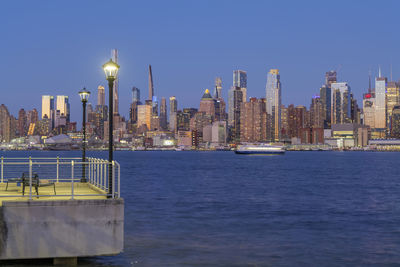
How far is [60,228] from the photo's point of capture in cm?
1562

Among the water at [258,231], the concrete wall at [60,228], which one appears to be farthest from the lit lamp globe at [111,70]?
the water at [258,231]

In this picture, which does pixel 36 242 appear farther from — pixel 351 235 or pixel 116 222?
pixel 351 235

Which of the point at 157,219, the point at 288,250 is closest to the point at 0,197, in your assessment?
the point at 288,250

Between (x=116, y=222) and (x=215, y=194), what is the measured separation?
3735 cm

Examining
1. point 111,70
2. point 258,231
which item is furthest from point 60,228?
point 258,231

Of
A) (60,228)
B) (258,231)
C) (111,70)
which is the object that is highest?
(111,70)

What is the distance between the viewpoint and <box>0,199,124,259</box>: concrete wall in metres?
15.4

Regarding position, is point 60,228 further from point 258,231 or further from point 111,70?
point 258,231

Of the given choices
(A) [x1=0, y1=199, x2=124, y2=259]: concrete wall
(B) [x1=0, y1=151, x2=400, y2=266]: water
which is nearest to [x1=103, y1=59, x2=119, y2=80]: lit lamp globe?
(A) [x1=0, y1=199, x2=124, y2=259]: concrete wall

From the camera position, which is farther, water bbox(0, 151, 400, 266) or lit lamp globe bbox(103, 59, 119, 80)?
water bbox(0, 151, 400, 266)

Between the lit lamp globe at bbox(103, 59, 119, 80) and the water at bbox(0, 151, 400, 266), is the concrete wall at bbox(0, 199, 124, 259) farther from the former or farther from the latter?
the lit lamp globe at bbox(103, 59, 119, 80)

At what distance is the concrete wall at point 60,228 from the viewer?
50.4ft

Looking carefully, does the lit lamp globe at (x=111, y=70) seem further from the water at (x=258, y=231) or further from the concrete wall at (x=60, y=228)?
the water at (x=258, y=231)

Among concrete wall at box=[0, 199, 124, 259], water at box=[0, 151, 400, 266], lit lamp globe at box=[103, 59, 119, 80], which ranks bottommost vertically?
water at box=[0, 151, 400, 266]
